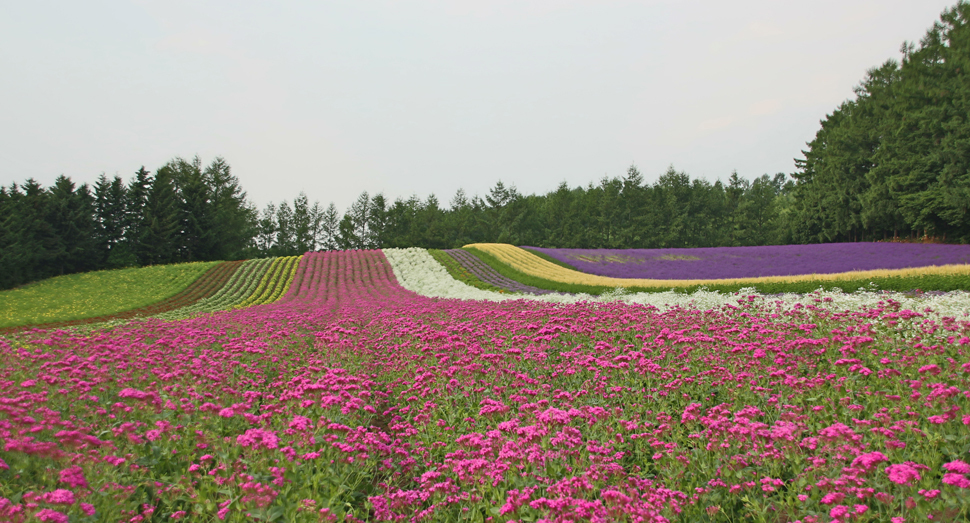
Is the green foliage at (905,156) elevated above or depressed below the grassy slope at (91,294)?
above

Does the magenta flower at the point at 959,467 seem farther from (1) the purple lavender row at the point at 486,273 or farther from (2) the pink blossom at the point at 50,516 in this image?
(1) the purple lavender row at the point at 486,273

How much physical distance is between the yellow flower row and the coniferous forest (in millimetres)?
22390

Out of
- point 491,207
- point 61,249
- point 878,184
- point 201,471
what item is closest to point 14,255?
point 61,249

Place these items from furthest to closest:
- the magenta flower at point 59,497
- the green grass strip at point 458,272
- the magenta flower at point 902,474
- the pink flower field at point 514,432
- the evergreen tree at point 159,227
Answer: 1. the evergreen tree at point 159,227
2. the green grass strip at point 458,272
3. the pink flower field at point 514,432
4. the magenta flower at point 902,474
5. the magenta flower at point 59,497

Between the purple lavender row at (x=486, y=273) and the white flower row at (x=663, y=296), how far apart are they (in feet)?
7.49

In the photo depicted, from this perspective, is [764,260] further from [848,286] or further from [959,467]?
[959,467]

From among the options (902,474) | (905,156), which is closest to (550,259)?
(905,156)

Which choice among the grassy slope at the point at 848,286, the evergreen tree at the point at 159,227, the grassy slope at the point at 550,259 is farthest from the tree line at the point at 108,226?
the grassy slope at the point at 848,286

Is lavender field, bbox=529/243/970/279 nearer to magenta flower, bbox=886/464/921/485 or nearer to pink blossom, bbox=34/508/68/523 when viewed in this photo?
magenta flower, bbox=886/464/921/485

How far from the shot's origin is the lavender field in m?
29.3

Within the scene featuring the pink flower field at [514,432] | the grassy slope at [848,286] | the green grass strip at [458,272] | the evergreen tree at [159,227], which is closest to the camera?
the pink flower field at [514,432]

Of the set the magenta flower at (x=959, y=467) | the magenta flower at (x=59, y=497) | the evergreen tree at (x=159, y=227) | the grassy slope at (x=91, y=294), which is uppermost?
the evergreen tree at (x=159, y=227)

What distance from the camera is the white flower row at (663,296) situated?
1115 centimetres

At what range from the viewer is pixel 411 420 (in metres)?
6.77
